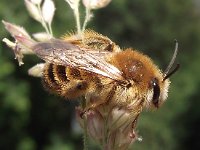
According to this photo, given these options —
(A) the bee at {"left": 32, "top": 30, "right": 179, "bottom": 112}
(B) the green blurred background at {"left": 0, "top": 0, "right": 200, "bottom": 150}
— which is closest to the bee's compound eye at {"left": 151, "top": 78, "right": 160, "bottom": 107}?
(A) the bee at {"left": 32, "top": 30, "right": 179, "bottom": 112}

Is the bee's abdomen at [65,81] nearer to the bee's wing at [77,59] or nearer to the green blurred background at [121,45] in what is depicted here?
the bee's wing at [77,59]

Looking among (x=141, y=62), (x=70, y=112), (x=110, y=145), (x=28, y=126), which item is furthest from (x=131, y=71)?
(x=70, y=112)

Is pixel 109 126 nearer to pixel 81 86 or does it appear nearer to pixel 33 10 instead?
pixel 81 86

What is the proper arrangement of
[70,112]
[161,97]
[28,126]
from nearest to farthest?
[161,97], [28,126], [70,112]

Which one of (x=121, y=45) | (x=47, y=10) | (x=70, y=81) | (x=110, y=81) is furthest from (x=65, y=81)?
Answer: (x=121, y=45)

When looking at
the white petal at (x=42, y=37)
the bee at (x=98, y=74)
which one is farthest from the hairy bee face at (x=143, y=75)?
the white petal at (x=42, y=37)

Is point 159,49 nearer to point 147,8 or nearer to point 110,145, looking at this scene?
point 147,8

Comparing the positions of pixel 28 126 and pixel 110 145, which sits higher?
pixel 110 145

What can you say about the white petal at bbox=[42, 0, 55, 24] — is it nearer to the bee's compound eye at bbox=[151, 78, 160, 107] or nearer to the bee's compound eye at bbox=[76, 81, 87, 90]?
the bee's compound eye at bbox=[76, 81, 87, 90]
